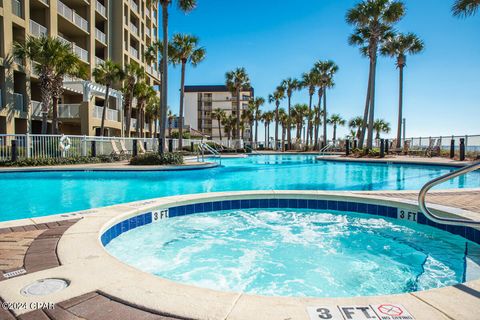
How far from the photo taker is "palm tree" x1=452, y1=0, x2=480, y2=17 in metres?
15.3

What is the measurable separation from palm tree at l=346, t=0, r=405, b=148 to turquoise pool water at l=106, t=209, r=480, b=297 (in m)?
21.7

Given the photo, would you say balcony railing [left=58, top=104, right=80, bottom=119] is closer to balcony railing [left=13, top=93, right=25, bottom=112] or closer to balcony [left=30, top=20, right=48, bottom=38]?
balcony railing [left=13, top=93, right=25, bottom=112]

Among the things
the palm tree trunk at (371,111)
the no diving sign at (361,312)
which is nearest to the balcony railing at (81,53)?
A: the palm tree trunk at (371,111)

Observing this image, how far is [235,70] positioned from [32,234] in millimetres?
40679

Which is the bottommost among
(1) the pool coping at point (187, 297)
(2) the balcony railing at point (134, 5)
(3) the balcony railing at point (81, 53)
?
(1) the pool coping at point (187, 297)

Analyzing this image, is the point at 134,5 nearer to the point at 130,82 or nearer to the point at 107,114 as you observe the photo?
the point at 130,82

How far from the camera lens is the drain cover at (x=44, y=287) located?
7.73 feet

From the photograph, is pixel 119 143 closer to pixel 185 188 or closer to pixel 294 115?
pixel 185 188

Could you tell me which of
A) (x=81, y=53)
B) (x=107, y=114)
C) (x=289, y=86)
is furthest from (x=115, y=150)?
(x=289, y=86)

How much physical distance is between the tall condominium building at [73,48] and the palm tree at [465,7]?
23627 millimetres

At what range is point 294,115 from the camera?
60812 millimetres

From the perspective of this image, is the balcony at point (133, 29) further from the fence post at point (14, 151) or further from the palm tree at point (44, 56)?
the fence post at point (14, 151)

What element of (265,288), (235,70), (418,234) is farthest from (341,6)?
(265,288)

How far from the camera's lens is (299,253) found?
5.02 metres
